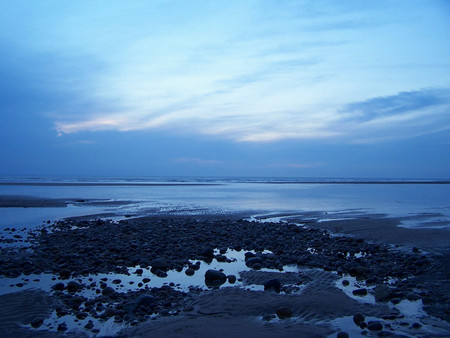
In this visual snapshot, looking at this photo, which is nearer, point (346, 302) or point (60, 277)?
point (346, 302)

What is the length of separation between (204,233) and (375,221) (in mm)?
9857

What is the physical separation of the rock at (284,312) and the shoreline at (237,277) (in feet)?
0.33

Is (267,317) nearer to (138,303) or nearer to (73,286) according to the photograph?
(138,303)

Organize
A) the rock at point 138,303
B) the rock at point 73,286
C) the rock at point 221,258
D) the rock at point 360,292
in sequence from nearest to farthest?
the rock at point 138,303 < the rock at point 360,292 < the rock at point 73,286 < the rock at point 221,258

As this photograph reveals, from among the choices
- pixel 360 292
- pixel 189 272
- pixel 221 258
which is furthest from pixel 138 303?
pixel 360 292

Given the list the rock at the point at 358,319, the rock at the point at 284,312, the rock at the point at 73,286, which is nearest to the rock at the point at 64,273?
the rock at the point at 73,286

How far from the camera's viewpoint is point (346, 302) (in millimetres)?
7434

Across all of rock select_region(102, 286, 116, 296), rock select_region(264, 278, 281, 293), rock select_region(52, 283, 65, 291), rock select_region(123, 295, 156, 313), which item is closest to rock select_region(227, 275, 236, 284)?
rock select_region(264, 278, 281, 293)

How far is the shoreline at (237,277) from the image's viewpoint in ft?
21.3

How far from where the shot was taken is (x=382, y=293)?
789 centimetres

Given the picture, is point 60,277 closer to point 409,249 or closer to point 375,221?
point 409,249

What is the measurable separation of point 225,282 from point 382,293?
3733 millimetres

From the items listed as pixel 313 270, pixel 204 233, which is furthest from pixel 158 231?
pixel 313 270

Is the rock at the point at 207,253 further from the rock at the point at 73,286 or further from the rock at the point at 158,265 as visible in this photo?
the rock at the point at 73,286
